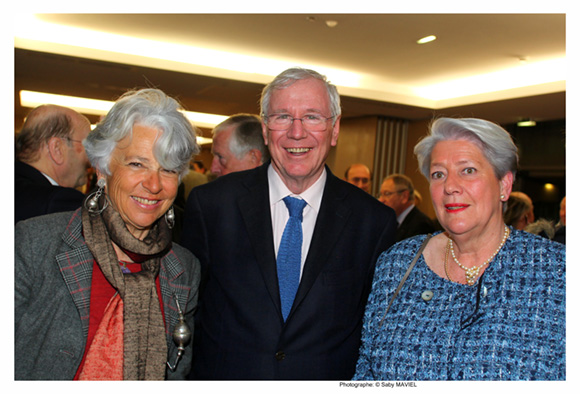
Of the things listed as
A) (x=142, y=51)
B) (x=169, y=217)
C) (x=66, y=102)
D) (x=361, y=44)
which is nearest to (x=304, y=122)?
(x=169, y=217)

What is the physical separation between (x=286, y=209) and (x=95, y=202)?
777 mm

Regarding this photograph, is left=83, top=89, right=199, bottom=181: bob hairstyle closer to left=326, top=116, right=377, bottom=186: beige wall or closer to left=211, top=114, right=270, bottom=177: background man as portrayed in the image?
left=211, top=114, right=270, bottom=177: background man

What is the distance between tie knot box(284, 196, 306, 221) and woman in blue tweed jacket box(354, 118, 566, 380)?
0.40 meters

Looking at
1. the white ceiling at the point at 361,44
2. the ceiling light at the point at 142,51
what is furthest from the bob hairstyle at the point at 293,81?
the ceiling light at the point at 142,51

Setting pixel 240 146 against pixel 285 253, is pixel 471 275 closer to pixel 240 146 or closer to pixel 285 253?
pixel 285 253

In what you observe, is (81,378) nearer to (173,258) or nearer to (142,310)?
(142,310)

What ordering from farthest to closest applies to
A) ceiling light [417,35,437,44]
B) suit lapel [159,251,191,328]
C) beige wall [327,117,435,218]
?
1. beige wall [327,117,435,218]
2. ceiling light [417,35,437,44]
3. suit lapel [159,251,191,328]

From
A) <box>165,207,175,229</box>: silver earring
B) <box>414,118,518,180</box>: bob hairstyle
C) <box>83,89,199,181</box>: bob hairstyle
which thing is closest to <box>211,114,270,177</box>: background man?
<box>165,207,175,229</box>: silver earring

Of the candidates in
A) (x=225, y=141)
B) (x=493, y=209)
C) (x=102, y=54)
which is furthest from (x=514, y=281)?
(x=102, y=54)

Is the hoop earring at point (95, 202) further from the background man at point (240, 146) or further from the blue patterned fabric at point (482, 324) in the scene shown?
the background man at point (240, 146)

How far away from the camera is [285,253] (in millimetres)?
1979

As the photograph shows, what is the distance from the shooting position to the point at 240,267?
196cm

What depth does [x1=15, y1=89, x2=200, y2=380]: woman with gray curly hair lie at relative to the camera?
1522mm

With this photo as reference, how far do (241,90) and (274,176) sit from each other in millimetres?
6422
